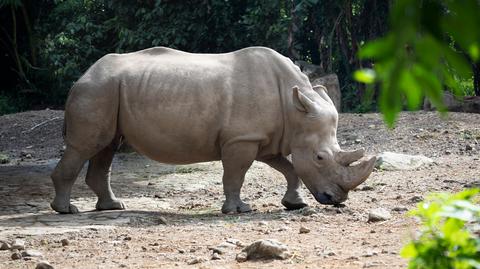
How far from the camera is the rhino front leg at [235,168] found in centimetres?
817

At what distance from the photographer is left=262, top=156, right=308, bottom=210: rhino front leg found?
331 inches

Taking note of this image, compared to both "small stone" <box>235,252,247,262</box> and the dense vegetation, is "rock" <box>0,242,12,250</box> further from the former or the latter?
the dense vegetation

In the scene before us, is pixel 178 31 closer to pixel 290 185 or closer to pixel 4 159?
pixel 4 159

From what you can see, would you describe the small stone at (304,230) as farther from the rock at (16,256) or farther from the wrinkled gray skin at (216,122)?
the rock at (16,256)

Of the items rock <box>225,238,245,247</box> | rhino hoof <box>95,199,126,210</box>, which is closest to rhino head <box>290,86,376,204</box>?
rhino hoof <box>95,199,126,210</box>

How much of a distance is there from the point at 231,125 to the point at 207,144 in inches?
13.1

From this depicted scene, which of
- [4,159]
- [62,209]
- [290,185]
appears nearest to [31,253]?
[62,209]

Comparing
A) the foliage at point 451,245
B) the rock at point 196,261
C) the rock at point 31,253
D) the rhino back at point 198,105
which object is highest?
the foliage at point 451,245

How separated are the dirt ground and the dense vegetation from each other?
10.4 ft

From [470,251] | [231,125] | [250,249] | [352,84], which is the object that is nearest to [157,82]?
[231,125]

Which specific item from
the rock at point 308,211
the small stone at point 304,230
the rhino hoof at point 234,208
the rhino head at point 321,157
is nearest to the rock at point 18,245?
the small stone at point 304,230

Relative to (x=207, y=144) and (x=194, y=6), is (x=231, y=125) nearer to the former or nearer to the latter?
(x=207, y=144)

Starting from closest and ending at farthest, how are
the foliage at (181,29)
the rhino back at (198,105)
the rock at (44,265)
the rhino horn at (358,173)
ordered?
the rock at (44,265) < the rhino horn at (358,173) < the rhino back at (198,105) < the foliage at (181,29)

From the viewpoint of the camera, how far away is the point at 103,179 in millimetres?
8734
